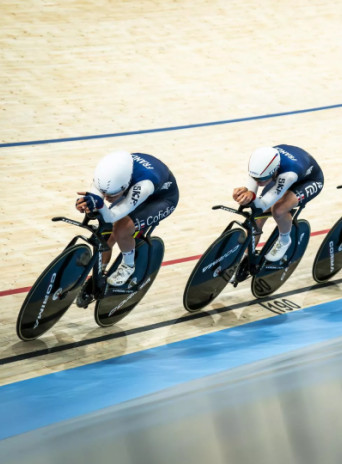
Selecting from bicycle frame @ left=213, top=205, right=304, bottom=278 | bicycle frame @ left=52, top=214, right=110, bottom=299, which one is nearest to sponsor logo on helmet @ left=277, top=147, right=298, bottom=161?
bicycle frame @ left=213, top=205, right=304, bottom=278

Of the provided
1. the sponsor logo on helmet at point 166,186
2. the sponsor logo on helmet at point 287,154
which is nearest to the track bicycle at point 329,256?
the sponsor logo on helmet at point 287,154

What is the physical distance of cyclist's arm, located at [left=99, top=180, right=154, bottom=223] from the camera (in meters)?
3.93

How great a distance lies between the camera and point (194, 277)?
452 centimetres

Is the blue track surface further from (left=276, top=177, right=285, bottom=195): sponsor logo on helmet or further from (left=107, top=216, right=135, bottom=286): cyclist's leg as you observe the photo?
(left=276, top=177, right=285, bottom=195): sponsor logo on helmet

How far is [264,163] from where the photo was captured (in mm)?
4258

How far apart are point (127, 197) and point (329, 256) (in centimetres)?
176

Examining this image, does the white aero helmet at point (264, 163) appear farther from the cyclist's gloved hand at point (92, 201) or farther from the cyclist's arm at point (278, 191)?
the cyclist's gloved hand at point (92, 201)

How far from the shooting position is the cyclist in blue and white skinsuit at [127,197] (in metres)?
3.80

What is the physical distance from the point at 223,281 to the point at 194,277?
0.76 feet

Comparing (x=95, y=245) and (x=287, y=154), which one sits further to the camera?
(x=287, y=154)

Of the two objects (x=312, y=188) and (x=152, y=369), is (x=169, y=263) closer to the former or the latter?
(x=312, y=188)

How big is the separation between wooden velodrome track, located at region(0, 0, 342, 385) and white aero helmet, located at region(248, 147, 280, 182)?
3.03 ft

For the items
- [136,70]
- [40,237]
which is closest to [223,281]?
[40,237]

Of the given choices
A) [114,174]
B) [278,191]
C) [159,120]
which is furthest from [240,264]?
[159,120]
